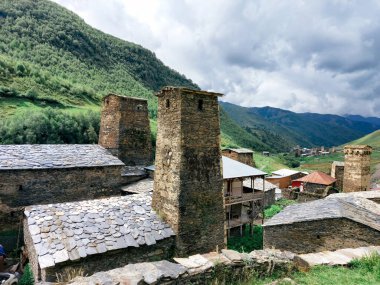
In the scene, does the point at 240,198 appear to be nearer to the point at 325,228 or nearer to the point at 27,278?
the point at 325,228

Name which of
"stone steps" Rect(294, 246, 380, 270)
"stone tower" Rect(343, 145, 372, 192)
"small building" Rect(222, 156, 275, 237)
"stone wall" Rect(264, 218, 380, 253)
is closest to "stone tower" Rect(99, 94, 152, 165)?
"small building" Rect(222, 156, 275, 237)

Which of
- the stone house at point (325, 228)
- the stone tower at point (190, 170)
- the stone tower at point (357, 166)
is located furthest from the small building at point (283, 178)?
the stone tower at point (190, 170)

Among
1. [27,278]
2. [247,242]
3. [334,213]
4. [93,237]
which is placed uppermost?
[334,213]

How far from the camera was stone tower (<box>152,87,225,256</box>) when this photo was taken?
378 inches

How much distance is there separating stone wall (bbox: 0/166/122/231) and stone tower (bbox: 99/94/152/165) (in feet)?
7.63

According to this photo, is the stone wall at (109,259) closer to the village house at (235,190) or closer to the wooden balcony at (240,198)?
the village house at (235,190)

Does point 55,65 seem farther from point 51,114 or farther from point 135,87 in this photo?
point 51,114

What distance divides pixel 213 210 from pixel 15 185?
9551 mm

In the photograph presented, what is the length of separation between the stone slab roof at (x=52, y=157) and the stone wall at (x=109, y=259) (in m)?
5.37

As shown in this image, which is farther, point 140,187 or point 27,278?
point 140,187

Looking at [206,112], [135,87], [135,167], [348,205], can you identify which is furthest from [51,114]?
Answer: [135,87]

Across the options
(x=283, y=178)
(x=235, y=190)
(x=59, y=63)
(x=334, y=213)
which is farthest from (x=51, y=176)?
(x=59, y=63)

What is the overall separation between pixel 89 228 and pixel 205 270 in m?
5.47

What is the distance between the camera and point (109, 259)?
8.61 m
